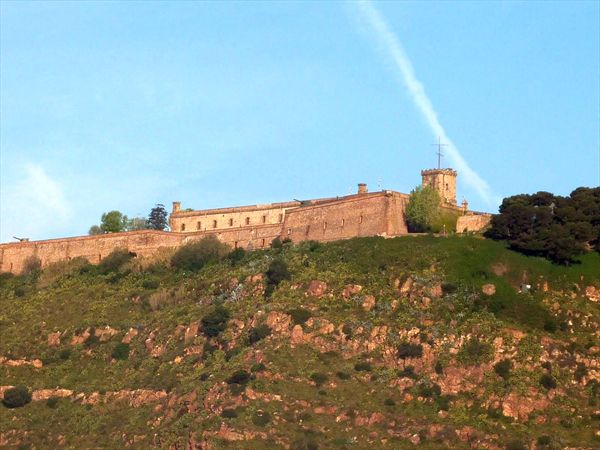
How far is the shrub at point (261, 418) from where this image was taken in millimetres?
87688

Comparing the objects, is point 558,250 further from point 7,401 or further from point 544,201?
point 7,401

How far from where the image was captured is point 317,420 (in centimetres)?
8825

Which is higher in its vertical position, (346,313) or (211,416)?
(346,313)

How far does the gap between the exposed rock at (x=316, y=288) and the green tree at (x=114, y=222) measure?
114 ft

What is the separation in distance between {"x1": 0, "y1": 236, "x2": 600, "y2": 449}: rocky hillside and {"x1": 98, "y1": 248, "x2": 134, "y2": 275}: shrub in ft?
24.0

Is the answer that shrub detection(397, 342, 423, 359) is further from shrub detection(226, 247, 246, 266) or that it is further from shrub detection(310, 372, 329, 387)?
shrub detection(226, 247, 246, 266)

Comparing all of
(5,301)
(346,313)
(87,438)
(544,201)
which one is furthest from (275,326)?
(5,301)

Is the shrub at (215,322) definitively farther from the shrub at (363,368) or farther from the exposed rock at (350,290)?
the shrub at (363,368)

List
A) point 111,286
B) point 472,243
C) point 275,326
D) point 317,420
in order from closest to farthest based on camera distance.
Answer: point 317,420, point 275,326, point 472,243, point 111,286

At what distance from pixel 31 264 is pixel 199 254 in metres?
16.8

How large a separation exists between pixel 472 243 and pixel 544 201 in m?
5.11

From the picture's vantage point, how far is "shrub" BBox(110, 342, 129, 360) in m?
101

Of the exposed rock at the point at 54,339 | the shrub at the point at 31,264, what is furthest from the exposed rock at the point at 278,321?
the shrub at the point at 31,264

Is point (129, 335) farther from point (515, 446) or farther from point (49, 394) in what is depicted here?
point (515, 446)
